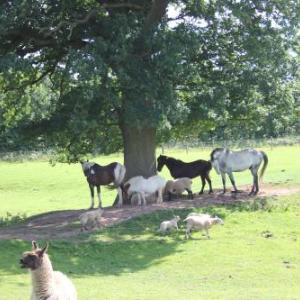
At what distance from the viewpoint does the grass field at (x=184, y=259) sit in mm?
11664

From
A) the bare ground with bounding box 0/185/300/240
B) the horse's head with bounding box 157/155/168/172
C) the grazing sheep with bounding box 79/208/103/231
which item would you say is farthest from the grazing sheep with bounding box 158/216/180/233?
the horse's head with bounding box 157/155/168/172

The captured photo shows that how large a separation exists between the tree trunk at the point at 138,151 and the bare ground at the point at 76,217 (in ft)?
6.12

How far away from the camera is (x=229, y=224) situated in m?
18.2

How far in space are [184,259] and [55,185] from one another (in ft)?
77.1

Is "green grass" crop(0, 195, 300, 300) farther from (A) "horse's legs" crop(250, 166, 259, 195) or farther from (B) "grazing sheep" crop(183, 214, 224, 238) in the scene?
(A) "horse's legs" crop(250, 166, 259, 195)

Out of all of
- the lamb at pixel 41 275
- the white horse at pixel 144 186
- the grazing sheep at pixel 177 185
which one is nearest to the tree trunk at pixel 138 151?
the grazing sheep at pixel 177 185

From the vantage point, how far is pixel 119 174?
20.9 m

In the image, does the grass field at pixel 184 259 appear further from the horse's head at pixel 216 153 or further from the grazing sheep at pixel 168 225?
the horse's head at pixel 216 153

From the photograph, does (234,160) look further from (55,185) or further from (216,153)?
(55,185)

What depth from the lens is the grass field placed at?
11.7m

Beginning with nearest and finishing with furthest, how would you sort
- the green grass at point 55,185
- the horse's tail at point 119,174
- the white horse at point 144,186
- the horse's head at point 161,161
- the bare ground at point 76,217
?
the bare ground at point 76,217
the white horse at point 144,186
the horse's tail at point 119,174
the horse's head at point 161,161
the green grass at point 55,185

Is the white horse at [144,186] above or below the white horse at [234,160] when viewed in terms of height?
A: below

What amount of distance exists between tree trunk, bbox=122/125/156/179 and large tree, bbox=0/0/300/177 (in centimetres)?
4

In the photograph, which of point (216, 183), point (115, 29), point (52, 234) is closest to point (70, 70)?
point (115, 29)
